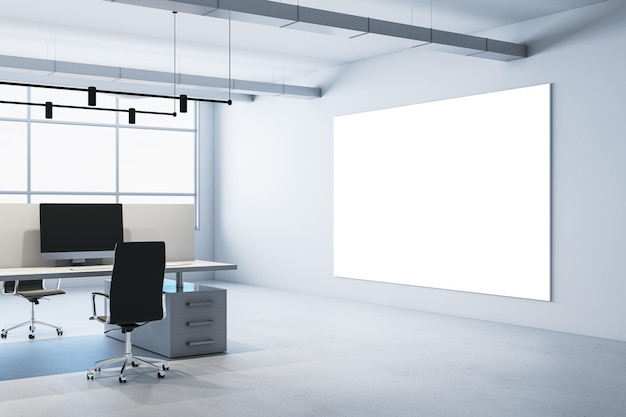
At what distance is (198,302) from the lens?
675 cm

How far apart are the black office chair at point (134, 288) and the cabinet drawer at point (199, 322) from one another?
0.73 m

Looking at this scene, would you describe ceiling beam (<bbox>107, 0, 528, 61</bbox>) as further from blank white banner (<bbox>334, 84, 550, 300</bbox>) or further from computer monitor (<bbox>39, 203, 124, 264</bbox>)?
computer monitor (<bbox>39, 203, 124, 264</bbox>)

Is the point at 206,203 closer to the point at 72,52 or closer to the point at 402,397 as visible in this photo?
the point at 72,52

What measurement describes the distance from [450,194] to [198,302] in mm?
3800

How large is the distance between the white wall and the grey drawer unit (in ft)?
11.2

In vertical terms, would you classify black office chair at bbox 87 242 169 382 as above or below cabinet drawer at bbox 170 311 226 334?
above

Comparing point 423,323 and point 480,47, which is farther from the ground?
point 480,47

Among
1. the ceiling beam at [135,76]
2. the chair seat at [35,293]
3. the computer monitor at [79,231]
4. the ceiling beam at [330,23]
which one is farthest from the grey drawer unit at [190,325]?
the ceiling beam at [135,76]

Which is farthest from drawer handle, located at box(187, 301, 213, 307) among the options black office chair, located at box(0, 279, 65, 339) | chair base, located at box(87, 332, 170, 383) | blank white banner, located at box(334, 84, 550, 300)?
blank white banner, located at box(334, 84, 550, 300)

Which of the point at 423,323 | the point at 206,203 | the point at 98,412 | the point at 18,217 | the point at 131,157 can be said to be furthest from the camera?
the point at 206,203

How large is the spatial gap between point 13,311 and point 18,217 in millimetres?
3265

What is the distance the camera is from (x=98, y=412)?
4859 mm

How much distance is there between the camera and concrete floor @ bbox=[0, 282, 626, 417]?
4.98 meters

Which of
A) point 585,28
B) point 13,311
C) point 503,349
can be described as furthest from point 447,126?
point 13,311
